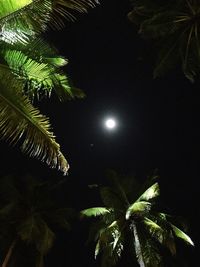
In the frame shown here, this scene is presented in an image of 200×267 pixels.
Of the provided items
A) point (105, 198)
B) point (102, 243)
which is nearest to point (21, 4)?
point (102, 243)

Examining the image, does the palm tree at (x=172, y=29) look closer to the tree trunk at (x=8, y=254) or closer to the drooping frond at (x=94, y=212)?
the drooping frond at (x=94, y=212)

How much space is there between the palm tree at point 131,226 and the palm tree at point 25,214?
2.63 m

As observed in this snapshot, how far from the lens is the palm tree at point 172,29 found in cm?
1884

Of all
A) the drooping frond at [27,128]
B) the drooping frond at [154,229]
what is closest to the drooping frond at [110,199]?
the drooping frond at [154,229]

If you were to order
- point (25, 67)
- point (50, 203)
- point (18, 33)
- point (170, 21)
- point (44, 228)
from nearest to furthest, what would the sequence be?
1. point (18, 33)
2. point (25, 67)
3. point (170, 21)
4. point (44, 228)
5. point (50, 203)

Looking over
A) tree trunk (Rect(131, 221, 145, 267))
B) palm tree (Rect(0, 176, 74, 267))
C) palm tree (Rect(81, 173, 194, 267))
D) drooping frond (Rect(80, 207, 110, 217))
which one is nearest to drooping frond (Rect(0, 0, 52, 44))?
palm tree (Rect(81, 173, 194, 267))

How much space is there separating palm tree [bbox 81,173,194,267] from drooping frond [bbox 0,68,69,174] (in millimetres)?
15602

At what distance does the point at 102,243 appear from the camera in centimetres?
2100

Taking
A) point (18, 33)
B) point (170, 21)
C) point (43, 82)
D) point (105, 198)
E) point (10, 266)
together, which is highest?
point (170, 21)

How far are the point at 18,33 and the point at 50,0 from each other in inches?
35.7

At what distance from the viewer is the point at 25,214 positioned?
24609 mm

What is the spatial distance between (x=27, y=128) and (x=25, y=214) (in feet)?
64.6

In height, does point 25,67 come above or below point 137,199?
above

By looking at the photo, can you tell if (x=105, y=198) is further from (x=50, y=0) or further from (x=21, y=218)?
(x=50, y=0)
